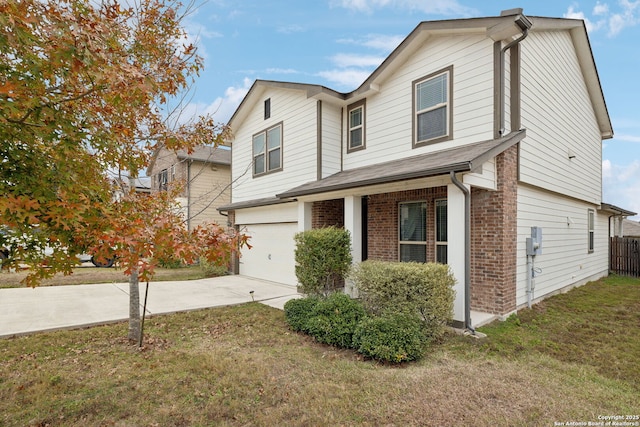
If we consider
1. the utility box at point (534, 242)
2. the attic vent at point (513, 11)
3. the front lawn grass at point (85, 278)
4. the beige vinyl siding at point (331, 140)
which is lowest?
the front lawn grass at point (85, 278)

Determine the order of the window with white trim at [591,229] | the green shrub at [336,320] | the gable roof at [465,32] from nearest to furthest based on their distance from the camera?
the green shrub at [336,320]
the gable roof at [465,32]
the window with white trim at [591,229]

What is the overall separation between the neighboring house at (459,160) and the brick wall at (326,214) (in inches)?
1.6

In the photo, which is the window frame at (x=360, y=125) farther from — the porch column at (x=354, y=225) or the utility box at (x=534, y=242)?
the utility box at (x=534, y=242)

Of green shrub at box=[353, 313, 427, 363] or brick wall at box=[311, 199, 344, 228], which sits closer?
green shrub at box=[353, 313, 427, 363]

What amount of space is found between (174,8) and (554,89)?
9149 mm

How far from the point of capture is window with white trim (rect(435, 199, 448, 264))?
7.61m

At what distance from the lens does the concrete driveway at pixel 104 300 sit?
257 inches

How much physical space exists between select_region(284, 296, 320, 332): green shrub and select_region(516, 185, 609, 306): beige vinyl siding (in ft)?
14.7

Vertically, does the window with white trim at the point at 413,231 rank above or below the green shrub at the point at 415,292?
above

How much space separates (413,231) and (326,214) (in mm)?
2660

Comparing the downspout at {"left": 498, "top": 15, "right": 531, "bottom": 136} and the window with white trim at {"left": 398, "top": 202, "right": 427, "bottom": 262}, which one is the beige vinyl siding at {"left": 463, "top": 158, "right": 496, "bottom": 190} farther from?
the window with white trim at {"left": 398, "top": 202, "right": 427, "bottom": 262}

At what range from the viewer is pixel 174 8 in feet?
17.9

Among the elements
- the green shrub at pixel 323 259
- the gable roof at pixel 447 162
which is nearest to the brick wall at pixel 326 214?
the gable roof at pixel 447 162

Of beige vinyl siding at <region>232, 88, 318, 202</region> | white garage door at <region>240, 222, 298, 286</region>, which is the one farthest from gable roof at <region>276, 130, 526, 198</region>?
white garage door at <region>240, 222, 298, 286</region>
